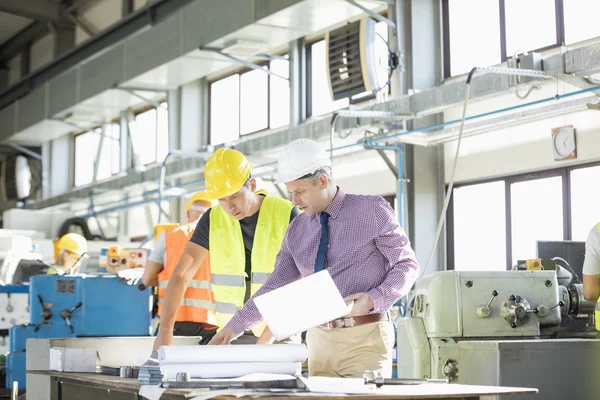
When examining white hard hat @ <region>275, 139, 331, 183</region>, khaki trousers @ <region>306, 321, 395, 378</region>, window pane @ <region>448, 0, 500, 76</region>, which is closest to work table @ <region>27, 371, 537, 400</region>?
khaki trousers @ <region>306, 321, 395, 378</region>

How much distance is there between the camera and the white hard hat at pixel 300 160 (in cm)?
280

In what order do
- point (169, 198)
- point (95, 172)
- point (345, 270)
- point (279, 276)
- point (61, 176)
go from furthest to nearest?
point (61, 176) < point (95, 172) < point (169, 198) < point (279, 276) < point (345, 270)

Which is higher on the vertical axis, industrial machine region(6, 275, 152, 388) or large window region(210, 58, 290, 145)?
large window region(210, 58, 290, 145)

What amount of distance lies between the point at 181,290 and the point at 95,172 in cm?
966

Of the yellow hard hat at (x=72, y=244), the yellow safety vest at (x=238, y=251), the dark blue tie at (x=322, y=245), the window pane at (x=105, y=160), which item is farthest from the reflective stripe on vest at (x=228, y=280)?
the window pane at (x=105, y=160)

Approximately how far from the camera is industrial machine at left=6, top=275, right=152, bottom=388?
5.97 meters

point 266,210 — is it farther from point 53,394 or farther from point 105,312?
point 105,312

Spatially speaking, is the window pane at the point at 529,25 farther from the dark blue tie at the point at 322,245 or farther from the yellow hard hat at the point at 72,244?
the dark blue tie at the point at 322,245

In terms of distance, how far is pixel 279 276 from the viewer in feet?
9.96

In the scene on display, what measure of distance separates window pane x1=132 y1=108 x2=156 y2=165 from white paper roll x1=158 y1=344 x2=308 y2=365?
10.0 metres

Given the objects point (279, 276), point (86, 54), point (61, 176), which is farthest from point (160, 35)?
point (279, 276)

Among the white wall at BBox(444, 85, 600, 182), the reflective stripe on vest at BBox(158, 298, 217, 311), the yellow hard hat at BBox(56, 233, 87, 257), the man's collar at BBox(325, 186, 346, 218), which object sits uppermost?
the white wall at BBox(444, 85, 600, 182)

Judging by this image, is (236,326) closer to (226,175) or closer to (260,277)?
(260,277)

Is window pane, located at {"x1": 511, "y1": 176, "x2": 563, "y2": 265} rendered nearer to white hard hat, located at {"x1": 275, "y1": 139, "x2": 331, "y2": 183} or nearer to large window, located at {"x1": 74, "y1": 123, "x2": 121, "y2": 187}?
white hard hat, located at {"x1": 275, "y1": 139, "x2": 331, "y2": 183}
